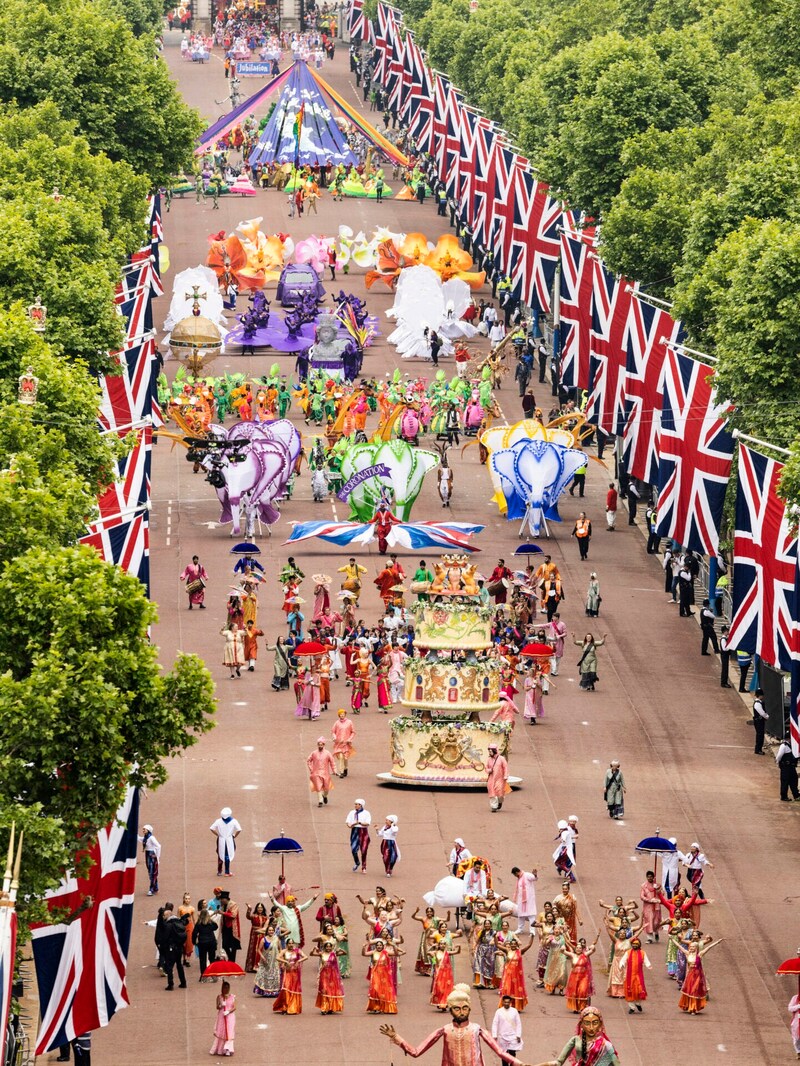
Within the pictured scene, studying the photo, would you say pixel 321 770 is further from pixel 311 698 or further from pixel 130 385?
pixel 130 385

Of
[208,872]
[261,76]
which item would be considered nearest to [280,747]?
[208,872]

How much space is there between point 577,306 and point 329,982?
44740 millimetres

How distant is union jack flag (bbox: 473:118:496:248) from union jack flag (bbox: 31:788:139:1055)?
67.9m

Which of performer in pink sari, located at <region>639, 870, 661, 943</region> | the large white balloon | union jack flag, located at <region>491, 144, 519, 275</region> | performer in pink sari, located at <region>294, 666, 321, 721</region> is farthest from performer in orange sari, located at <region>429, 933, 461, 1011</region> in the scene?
union jack flag, located at <region>491, 144, 519, 275</region>

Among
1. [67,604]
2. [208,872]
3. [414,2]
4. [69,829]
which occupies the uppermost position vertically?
[414,2]

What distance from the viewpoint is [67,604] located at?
35562mm

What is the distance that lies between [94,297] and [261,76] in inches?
4119

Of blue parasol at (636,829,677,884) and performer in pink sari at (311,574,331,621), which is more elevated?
performer in pink sari at (311,574,331,621)

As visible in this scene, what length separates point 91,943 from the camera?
38188mm

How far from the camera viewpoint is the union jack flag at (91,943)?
123 feet

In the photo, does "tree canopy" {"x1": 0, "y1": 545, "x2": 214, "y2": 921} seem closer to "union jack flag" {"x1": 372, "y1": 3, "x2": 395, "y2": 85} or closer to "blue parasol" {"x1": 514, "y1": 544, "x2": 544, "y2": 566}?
"blue parasol" {"x1": 514, "y1": 544, "x2": 544, "y2": 566}

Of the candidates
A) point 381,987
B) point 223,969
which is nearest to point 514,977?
point 381,987

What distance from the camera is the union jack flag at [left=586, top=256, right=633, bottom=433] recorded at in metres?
76.4

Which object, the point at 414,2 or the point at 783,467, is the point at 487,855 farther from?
the point at 414,2
